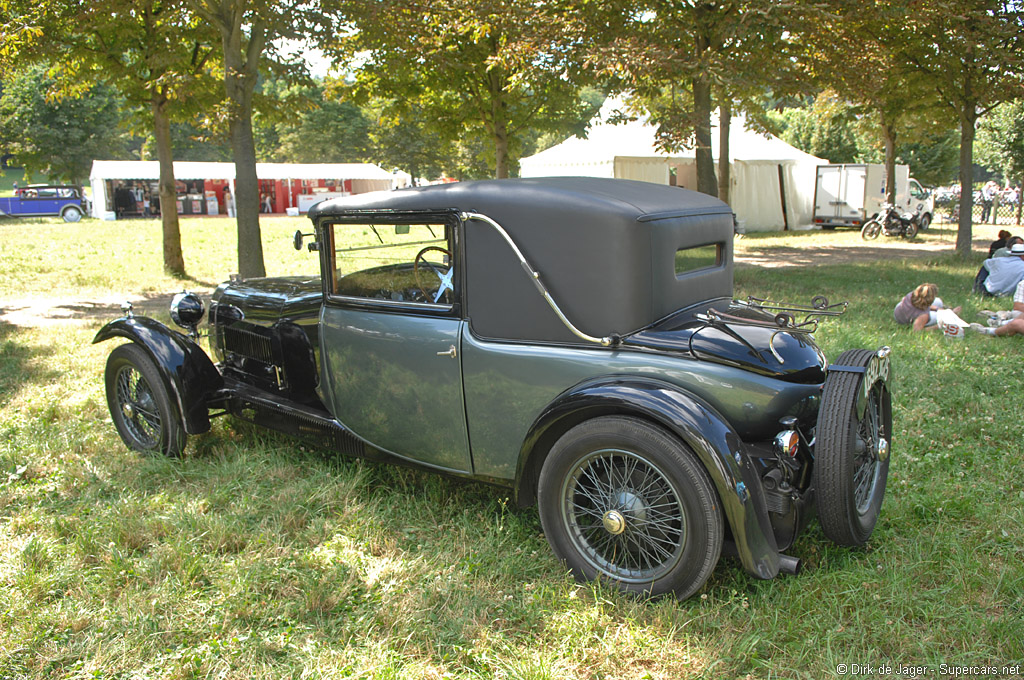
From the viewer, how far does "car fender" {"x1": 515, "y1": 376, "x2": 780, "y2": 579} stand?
2.57 m

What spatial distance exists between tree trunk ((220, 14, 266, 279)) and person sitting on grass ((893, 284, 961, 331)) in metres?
7.46

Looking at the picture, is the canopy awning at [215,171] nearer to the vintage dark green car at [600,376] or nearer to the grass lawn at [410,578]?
the grass lawn at [410,578]

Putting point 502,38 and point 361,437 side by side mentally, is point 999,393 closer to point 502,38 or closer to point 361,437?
point 361,437

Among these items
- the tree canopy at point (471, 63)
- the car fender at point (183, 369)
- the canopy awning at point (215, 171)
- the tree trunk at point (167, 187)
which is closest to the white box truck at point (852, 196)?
the tree canopy at point (471, 63)

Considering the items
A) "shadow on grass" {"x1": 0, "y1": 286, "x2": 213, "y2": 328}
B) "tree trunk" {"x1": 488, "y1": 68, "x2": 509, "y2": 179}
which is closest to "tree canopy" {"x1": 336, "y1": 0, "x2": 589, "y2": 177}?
"tree trunk" {"x1": 488, "y1": 68, "x2": 509, "y2": 179}

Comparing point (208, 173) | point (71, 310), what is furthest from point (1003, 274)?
point (208, 173)

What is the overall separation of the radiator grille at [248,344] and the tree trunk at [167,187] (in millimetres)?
7442

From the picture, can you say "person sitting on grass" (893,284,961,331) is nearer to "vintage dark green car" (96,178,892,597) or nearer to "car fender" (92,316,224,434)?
"vintage dark green car" (96,178,892,597)

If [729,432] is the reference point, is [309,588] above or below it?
below

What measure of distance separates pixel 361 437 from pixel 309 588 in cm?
99

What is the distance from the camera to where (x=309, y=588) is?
119 inches

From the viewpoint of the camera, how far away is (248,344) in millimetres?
4648

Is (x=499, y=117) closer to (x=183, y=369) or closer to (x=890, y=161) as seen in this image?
(x=183, y=369)

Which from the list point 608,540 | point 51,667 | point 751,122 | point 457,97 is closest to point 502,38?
Result: point 457,97
